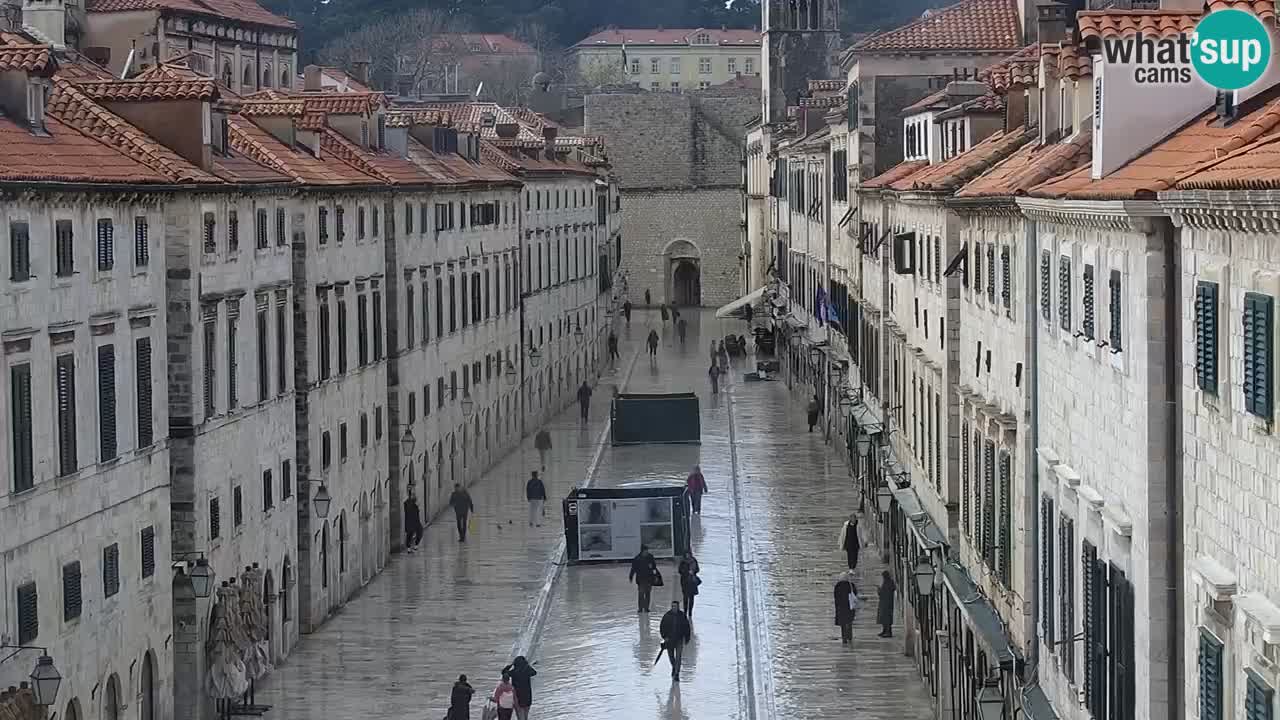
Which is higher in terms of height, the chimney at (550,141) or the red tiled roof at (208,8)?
the red tiled roof at (208,8)

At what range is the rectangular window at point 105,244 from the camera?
2812 centimetres

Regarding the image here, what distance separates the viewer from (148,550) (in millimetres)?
29766

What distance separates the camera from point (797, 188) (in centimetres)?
7881

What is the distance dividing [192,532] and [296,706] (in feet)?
10.7

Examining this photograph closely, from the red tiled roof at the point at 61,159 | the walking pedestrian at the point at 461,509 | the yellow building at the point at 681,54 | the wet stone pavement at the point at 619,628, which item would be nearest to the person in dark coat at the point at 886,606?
the wet stone pavement at the point at 619,628

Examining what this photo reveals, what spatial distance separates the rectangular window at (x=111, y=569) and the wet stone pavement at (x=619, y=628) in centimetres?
508

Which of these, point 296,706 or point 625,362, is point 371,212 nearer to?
point 296,706

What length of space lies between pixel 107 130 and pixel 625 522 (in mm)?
16511

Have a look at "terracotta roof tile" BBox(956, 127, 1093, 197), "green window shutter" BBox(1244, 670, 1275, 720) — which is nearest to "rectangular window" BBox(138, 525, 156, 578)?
"terracotta roof tile" BBox(956, 127, 1093, 197)

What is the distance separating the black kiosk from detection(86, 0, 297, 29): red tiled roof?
28.1 m

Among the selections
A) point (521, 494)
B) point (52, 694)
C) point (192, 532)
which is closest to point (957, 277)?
point (192, 532)

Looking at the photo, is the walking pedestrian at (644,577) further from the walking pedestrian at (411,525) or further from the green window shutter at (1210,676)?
the green window shutter at (1210,676)

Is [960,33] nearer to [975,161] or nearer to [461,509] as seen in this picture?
[461,509]

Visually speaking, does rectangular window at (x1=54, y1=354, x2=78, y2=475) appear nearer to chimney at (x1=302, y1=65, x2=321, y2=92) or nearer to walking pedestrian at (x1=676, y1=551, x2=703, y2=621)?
walking pedestrian at (x1=676, y1=551, x2=703, y2=621)
